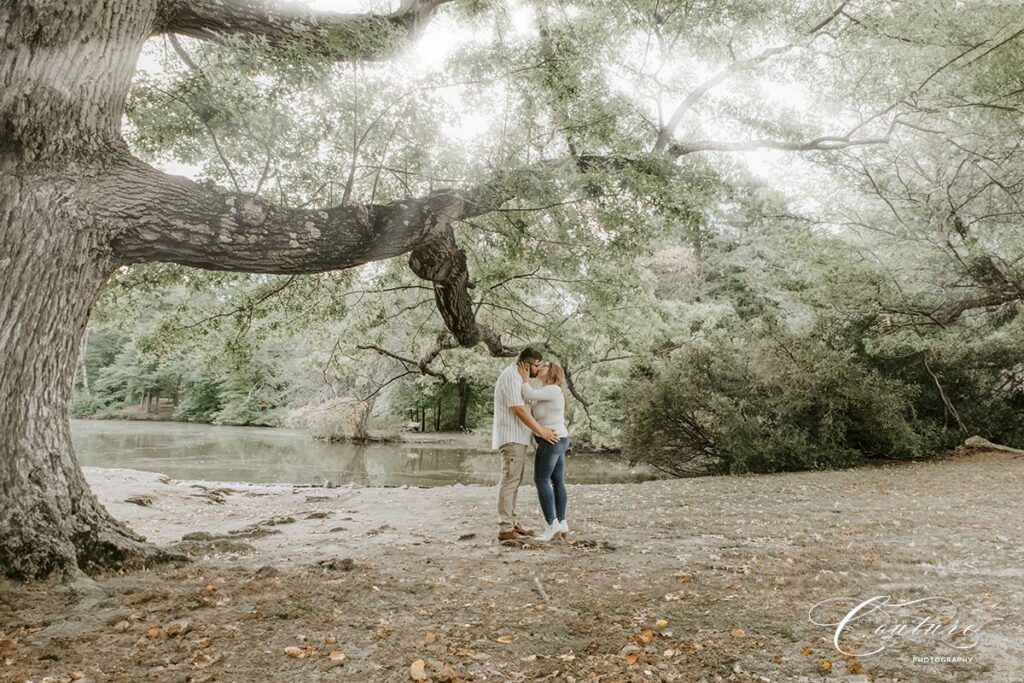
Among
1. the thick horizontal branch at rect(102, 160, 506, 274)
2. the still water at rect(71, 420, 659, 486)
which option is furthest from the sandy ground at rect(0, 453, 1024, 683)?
the still water at rect(71, 420, 659, 486)

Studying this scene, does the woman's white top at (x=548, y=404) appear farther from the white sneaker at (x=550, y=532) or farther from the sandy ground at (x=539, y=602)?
the sandy ground at (x=539, y=602)

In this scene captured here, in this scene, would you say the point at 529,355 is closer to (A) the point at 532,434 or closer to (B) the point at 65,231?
(A) the point at 532,434

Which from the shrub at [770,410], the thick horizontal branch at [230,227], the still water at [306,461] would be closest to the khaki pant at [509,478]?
the thick horizontal branch at [230,227]

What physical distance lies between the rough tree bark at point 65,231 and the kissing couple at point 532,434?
2.53 meters

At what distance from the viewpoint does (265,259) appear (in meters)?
5.11

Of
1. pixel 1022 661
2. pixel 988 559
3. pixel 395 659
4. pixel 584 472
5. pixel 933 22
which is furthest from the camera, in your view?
pixel 584 472

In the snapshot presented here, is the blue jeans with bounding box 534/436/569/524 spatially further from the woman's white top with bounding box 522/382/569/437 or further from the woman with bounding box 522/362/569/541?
the woman's white top with bounding box 522/382/569/437

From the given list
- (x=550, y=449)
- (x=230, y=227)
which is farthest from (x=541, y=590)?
(x=230, y=227)

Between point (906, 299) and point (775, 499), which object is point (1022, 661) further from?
point (906, 299)

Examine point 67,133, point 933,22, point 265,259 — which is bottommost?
point 265,259

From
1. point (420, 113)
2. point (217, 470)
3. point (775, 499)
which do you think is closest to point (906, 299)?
point (775, 499)

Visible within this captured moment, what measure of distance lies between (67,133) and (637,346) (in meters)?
12.0

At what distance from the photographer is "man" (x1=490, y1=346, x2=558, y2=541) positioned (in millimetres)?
5875

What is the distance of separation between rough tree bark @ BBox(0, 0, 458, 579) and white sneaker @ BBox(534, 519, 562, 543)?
324cm
